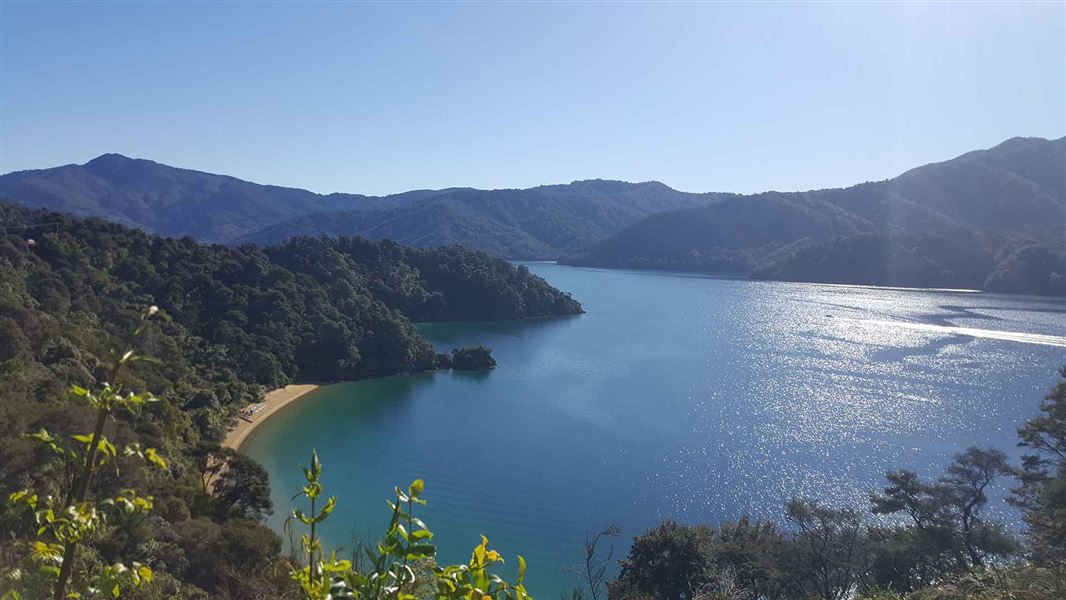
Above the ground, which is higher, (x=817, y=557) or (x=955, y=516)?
(x=955, y=516)

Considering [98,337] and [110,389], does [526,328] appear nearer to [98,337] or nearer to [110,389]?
[98,337]

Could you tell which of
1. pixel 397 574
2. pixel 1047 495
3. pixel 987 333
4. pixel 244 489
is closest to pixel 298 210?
pixel 987 333

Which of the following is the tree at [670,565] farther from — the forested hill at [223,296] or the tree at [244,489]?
the forested hill at [223,296]

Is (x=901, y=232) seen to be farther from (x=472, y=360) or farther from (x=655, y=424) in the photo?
(x=655, y=424)

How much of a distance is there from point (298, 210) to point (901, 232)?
112479 mm

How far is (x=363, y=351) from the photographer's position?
30.3 metres

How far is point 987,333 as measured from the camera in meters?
33.6

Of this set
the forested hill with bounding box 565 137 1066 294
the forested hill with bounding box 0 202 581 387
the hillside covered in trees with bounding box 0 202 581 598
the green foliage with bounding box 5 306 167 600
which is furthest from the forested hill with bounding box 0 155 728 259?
the green foliage with bounding box 5 306 167 600

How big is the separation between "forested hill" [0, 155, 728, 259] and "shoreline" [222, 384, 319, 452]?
7099cm

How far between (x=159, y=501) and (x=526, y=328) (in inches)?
1355

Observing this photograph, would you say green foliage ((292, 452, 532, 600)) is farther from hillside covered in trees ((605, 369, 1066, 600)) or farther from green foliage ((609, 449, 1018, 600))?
green foliage ((609, 449, 1018, 600))

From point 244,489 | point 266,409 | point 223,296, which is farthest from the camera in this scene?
point 223,296

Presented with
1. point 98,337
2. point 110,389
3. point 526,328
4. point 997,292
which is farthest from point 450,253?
point 110,389

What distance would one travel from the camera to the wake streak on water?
31.1m
